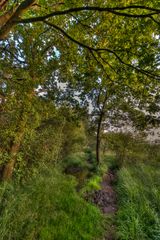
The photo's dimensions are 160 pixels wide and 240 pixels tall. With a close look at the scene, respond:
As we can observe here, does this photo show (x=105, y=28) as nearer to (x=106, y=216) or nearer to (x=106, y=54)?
(x=106, y=54)

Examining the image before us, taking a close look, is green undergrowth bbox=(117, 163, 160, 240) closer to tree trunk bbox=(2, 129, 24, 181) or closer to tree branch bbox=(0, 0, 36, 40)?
tree trunk bbox=(2, 129, 24, 181)

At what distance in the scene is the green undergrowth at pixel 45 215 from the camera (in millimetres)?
5121

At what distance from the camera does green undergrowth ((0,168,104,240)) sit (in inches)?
202

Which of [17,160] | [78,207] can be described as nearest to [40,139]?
[17,160]

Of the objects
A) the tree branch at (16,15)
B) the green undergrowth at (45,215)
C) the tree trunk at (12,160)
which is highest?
the tree branch at (16,15)

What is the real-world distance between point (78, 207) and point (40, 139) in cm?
488

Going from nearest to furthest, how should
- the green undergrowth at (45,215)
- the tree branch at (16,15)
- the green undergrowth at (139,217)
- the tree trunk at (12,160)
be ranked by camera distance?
the green undergrowth at (45,215) < the tree branch at (16,15) < the green undergrowth at (139,217) < the tree trunk at (12,160)

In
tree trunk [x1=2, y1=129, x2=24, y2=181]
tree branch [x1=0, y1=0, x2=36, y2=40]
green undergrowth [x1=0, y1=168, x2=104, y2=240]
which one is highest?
tree branch [x1=0, y1=0, x2=36, y2=40]

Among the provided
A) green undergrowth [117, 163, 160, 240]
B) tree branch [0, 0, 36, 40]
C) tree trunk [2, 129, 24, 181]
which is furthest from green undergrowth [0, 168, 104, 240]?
tree branch [0, 0, 36, 40]

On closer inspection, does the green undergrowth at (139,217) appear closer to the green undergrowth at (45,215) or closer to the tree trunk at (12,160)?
the green undergrowth at (45,215)

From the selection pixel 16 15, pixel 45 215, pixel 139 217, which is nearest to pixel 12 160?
pixel 45 215

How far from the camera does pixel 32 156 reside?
12.6 meters

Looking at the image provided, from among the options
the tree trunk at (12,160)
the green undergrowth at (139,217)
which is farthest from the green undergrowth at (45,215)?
the tree trunk at (12,160)

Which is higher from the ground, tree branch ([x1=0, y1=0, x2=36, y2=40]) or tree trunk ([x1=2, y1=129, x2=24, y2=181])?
tree branch ([x1=0, y1=0, x2=36, y2=40])
